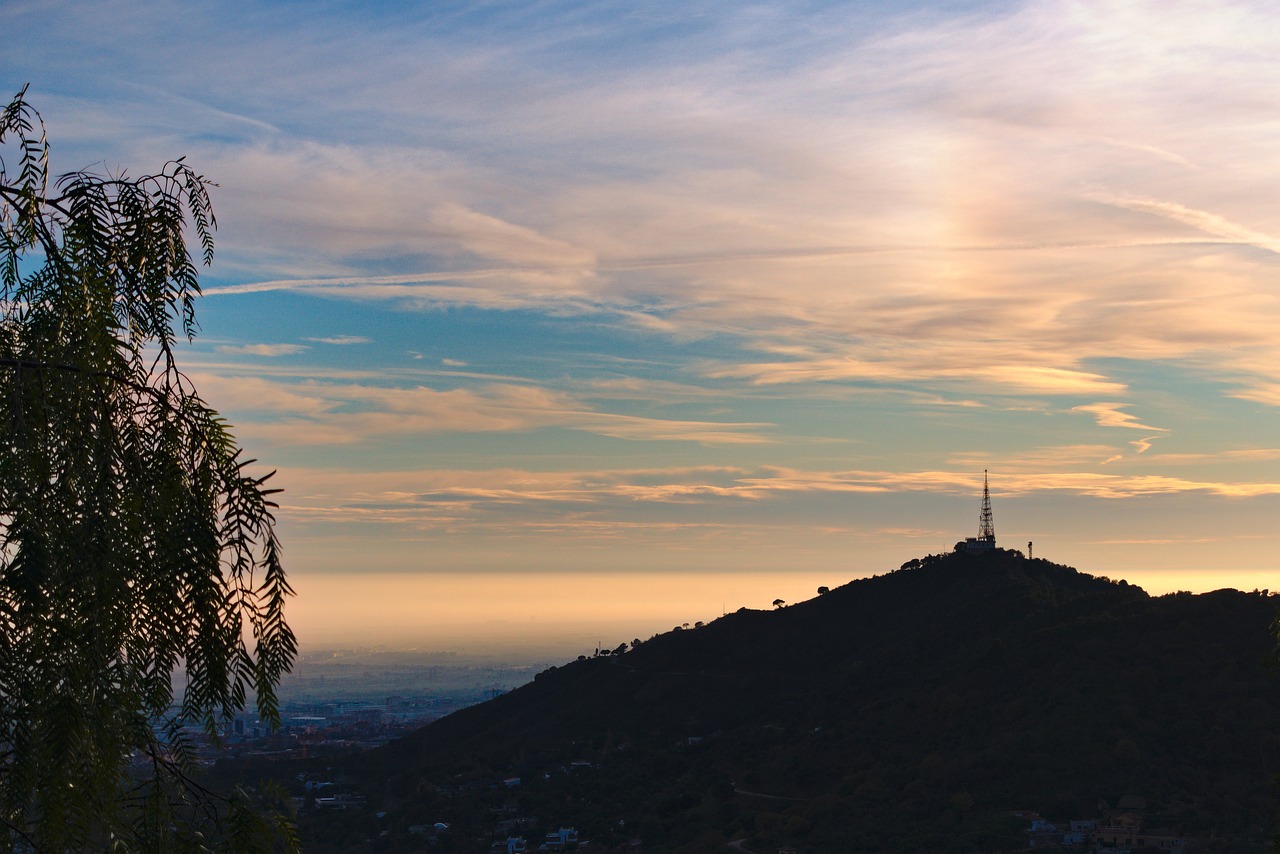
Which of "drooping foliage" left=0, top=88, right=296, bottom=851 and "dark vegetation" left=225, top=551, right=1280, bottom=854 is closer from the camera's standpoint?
"drooping foliage" left=0, top=88, right=296, bottom=851

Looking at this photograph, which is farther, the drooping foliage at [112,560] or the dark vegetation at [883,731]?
the dark vegetation at [883,731]

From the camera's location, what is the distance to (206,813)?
628 cm

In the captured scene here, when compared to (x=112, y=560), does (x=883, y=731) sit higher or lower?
lower

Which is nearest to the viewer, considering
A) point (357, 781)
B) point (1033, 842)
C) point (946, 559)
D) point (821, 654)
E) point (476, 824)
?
point (1033, 842)

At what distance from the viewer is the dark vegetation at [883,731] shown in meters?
47.2

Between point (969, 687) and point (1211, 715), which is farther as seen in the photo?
point (969, 687)

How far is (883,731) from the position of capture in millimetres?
59844

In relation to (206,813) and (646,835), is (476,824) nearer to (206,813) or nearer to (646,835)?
(646,835)

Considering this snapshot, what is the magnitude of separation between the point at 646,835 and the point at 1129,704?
21.9m

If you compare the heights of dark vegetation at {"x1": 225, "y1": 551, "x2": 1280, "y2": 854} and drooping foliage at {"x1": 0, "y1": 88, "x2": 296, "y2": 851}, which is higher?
drooping foliage at {"x1": 0, "y1": 88, "x2": 296, "y2": 851}

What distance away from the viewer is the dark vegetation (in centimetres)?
4716

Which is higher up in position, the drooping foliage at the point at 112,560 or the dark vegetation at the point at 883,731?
the drooping foliage at the point at 112,560

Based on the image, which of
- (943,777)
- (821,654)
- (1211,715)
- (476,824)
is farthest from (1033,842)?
(821,654)

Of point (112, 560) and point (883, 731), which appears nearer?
point (112, 560)
